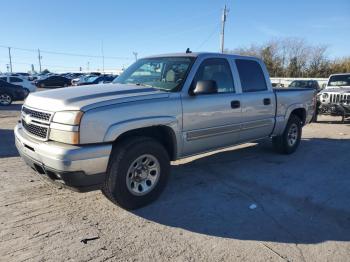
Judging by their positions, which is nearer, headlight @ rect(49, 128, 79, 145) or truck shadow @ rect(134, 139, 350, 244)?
headlight @ rect(49, 128, 79, 145)

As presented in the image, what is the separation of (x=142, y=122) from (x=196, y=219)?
132 cm

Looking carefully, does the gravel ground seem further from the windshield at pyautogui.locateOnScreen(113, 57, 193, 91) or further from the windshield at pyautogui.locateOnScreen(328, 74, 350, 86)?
the windshield at pyautogui.locateOnScreen(328, 74, 350, 86)

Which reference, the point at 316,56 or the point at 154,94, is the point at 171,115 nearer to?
the point at 154,94

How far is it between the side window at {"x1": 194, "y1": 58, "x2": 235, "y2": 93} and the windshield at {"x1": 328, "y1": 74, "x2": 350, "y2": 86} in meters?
10.4

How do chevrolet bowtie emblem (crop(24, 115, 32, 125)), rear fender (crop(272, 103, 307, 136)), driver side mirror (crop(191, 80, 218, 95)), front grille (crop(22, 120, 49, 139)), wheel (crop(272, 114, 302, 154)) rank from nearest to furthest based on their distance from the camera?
front grille (crop(22, 120, 49, 139)), chevrolet bowtie emblem (crop(24, 115, 32, 125)), driver side mirror (crop(191, 80, 218, 95)), rear fender (crop(272, 103, 307, 136)), wheel (crop(272, 114, 302, 154))

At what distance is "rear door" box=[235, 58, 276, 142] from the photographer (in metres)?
6.02

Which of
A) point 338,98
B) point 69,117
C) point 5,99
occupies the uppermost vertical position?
point 69,117

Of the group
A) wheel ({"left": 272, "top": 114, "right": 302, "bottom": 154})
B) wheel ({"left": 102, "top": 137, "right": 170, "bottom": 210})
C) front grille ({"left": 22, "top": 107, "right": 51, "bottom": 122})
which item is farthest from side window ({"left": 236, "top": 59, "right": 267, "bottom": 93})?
front grille ({"left": 22, "top": 107, "right": 51, "bottom": 122})

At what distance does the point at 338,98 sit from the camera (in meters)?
13.2

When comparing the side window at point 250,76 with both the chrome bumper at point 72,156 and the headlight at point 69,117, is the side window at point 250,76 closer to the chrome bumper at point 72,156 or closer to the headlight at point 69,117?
the chrome bumper at point 72,156

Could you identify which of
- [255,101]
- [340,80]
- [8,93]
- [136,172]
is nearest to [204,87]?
[136,172]

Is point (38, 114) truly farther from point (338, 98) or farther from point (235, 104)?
point (338, 98)

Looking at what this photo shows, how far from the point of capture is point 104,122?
3.94 metres

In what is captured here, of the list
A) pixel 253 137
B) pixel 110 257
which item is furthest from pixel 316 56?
pixel 110 257
